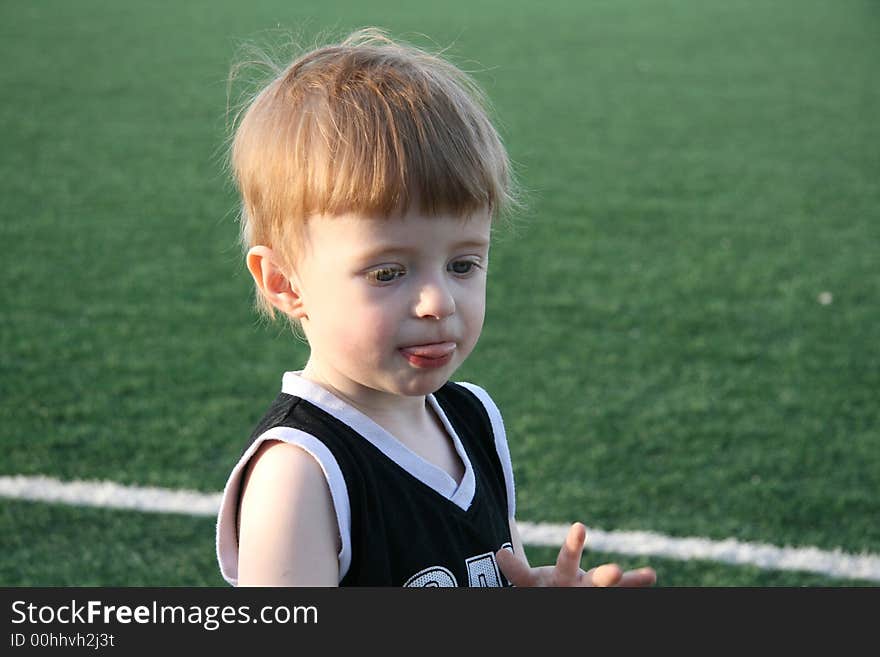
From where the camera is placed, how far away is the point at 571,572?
1.72 meters

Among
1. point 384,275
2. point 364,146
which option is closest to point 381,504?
point 384,275

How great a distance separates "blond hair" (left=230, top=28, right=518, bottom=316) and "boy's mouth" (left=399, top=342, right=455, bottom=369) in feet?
0.63

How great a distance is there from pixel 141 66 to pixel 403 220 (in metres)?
10.8

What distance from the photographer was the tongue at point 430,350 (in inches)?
65.4

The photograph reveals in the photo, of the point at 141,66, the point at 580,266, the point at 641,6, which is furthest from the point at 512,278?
the point at 641,6

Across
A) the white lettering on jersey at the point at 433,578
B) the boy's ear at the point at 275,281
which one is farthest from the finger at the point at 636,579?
the boy's ear at the point at 275,281

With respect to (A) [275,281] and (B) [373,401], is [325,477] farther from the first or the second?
(A) [275,281]

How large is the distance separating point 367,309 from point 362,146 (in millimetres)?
237

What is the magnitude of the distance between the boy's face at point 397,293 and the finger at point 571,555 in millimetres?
296

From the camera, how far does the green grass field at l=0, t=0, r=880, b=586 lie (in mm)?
3756

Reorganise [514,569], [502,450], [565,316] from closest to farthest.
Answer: [514,569] → [502,450] → [565,316]

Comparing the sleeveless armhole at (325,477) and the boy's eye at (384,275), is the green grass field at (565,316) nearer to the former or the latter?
the boy's eye at (384,275)
